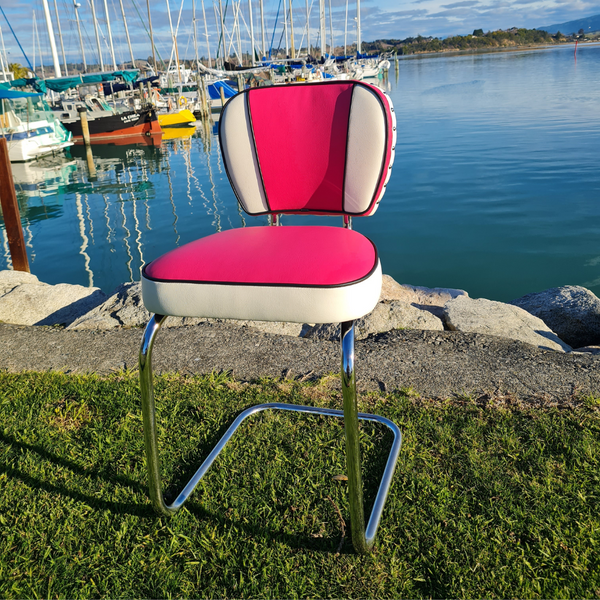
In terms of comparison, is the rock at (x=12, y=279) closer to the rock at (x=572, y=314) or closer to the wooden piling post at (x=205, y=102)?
the rock at (x=572, y=314)

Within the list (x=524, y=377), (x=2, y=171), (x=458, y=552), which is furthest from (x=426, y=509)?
(x=2, y=171)

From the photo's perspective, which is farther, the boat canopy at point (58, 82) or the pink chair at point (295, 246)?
the boat canopy at point (58, 82)

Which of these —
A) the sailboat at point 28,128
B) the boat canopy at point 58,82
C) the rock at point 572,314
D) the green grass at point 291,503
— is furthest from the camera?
the boat canopy at point 58,82

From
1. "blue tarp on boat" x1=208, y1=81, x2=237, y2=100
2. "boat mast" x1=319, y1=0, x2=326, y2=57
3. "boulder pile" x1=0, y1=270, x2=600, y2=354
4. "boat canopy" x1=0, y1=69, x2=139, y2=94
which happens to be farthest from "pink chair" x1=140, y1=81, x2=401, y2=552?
"boat mast" x1=319, y1=0, x2=326, y2=57

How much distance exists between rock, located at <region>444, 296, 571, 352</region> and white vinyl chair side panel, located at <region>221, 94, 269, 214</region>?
203 cm

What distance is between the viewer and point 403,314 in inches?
147

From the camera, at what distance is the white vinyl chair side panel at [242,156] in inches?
77.9

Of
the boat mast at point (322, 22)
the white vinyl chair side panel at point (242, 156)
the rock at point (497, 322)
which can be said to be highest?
the boat mast at point (322, 22)

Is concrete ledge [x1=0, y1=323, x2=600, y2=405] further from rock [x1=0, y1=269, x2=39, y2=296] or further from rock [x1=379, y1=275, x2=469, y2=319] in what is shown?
rock [x1=0, y1=269, x2=39, y2=296]

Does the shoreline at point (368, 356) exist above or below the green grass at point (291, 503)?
below

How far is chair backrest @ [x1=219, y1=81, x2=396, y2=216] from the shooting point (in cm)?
182

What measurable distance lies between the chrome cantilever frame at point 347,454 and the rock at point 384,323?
1.34m

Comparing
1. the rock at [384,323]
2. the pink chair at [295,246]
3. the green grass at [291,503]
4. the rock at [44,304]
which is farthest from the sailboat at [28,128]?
the pink chair at [295,246]

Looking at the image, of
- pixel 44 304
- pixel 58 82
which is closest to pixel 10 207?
pixel 44 304
